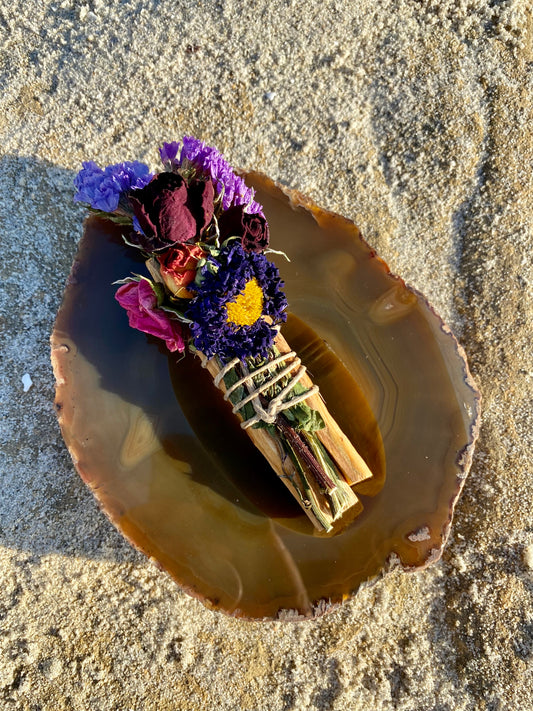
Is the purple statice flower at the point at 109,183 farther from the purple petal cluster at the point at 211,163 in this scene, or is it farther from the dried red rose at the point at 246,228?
the dried red rose at the point at 246,228

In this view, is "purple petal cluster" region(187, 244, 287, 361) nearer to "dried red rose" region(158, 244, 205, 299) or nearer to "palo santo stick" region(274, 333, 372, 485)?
"dried red rose" region(158, 244, 205, 299)

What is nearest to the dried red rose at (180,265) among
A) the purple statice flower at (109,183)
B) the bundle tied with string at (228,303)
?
the bundle tied with string at (228,303)

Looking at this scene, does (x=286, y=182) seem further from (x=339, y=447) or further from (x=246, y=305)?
(x=339, y=447)

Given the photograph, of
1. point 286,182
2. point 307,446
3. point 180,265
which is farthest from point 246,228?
point 286,182

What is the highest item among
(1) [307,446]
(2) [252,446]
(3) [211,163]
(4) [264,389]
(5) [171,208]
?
(3) [211,163]

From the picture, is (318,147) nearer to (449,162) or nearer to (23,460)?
(449,162)

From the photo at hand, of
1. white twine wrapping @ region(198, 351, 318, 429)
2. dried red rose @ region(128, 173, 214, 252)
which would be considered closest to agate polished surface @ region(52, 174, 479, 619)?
white twine wrapping @ region(198, 351, 318, 429)
